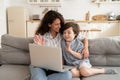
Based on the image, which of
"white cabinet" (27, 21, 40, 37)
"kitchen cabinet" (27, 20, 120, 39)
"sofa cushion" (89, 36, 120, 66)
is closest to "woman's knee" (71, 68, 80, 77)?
"sofa cushion" (89, 36, 120, 66)

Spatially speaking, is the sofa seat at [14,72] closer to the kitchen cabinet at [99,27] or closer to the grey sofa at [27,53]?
the grey sofa at [27,53]

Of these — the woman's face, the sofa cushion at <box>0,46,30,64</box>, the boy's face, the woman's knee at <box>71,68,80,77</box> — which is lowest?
the woman's knee at <box>71,68,80,77</box>

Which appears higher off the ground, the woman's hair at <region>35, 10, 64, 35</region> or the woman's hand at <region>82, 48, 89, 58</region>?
the woman's hair at <region>35, 10, 64, 35</region>

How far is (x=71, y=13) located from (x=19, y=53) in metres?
3.54

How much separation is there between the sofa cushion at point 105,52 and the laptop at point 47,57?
1.84 feet

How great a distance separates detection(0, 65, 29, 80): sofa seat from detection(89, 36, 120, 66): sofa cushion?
808 mm

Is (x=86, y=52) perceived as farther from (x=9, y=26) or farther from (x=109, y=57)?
(x=9, y=26)

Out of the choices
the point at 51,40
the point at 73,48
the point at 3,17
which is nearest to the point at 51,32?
the point at 51,40

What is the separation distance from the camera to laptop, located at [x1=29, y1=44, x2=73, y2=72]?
195 centimetres

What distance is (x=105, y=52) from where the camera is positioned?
94.2 inches

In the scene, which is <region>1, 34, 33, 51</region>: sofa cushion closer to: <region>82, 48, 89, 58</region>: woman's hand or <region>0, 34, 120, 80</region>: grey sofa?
<region>0, 34, 120, 80</region>: grey sofa

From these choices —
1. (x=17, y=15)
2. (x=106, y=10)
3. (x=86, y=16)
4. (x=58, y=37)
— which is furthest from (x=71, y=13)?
(x=58, y=37)

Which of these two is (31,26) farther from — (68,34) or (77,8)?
(68,34)

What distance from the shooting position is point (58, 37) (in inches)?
94.2
